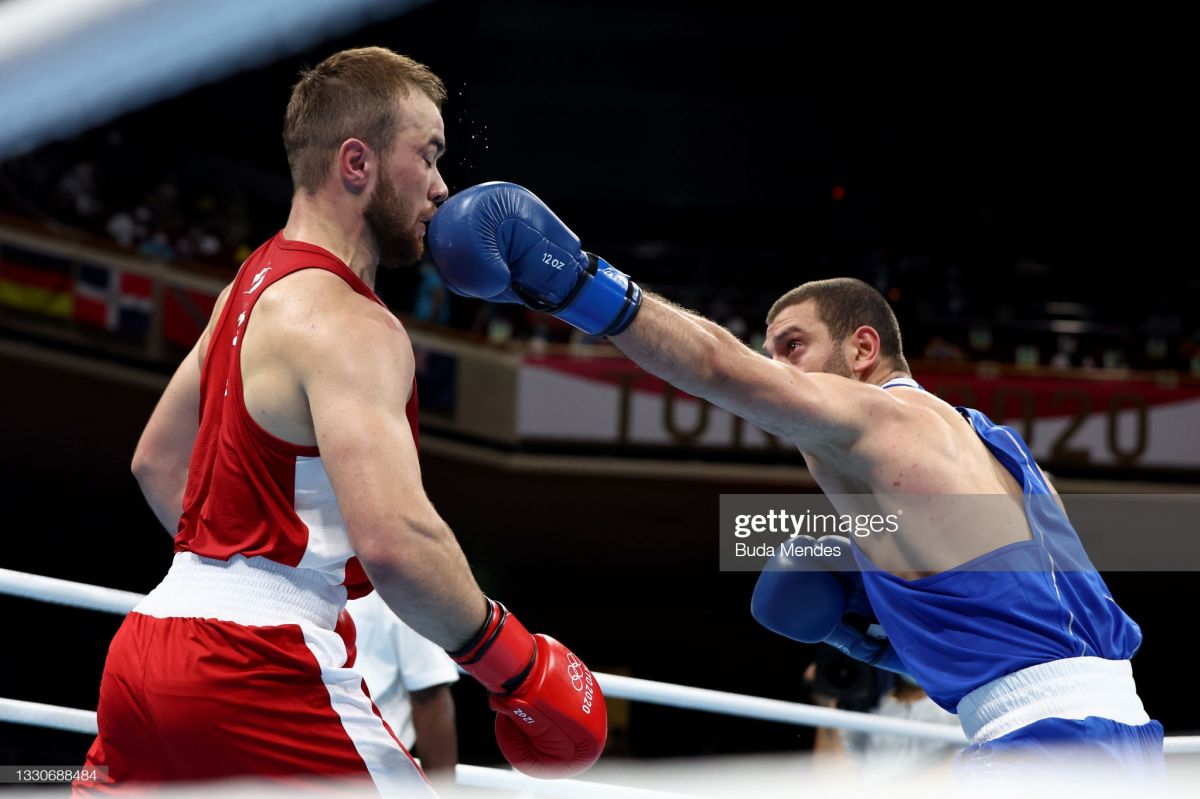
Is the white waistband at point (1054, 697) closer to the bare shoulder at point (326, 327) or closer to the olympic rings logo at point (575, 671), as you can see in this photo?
the olympic rings logo at point (575, 671)

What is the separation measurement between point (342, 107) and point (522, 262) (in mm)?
347

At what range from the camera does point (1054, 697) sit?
1.98m

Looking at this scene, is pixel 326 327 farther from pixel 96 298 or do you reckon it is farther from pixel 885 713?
pixel 96 298

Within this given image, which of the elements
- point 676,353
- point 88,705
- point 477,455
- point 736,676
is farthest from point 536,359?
point 676,353

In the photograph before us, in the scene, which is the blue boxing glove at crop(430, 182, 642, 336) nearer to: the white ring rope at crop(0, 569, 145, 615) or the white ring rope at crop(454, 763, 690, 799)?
the white ring rope at crop(0, 569, 145, 615)

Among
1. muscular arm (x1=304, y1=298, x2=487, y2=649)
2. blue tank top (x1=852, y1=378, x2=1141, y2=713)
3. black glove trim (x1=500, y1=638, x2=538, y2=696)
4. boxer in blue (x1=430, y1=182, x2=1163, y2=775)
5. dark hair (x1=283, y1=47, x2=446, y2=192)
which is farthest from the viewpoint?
blue tank top (x1=852, y1=378, x2=1141, y2=713)

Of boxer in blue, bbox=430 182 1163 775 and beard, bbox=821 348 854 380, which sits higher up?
beard, bbox=821 348 854 380

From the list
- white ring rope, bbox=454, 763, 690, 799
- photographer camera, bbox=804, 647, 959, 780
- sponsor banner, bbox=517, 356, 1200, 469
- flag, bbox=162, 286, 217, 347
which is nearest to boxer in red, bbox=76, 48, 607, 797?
white ring rope, bbox=454, 763, 690, 799

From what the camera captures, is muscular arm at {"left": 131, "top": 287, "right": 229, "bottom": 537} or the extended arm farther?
muscular arm at {"left": 131, "top": 287, "right": 229, "bottom": 537}

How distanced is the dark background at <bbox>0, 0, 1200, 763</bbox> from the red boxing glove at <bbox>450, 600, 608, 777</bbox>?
7.57m

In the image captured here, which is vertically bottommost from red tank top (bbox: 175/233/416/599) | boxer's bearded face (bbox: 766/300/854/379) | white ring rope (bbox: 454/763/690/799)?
white ring rope (bbox: 454/763/690/799)

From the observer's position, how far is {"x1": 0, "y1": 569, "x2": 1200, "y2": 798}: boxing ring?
215cm

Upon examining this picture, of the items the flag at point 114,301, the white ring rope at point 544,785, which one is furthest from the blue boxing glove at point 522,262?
the flag at point 114,301

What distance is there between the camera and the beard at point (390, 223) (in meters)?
1.79
